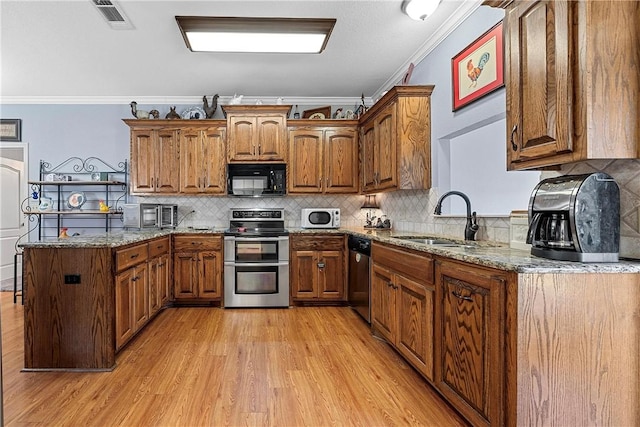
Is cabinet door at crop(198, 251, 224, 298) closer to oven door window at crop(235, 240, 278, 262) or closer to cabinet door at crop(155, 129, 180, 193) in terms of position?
oven door window at crop(235, 240, 278, 262)

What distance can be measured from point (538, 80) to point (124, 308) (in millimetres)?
2969

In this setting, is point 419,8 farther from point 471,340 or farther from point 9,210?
point 9,210

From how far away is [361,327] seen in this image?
3.48 m

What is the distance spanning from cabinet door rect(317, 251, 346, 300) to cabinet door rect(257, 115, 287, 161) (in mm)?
1306

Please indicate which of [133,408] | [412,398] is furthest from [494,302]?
[133,408]

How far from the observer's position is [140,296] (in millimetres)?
3174

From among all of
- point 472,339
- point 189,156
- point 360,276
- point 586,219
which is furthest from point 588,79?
point 189,156

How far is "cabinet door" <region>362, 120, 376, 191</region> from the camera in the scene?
4.07 m

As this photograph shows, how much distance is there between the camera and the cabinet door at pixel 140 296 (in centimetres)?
305

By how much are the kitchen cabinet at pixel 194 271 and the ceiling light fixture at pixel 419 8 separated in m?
2.97

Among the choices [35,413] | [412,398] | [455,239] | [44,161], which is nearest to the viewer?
[35,413]

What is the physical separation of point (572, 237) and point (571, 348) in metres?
0.43

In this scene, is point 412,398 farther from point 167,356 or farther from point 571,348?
point 167,356

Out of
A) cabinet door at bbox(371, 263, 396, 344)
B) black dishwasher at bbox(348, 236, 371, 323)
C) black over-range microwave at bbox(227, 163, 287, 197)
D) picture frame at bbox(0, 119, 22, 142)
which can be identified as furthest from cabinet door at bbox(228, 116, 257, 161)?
picture frame at bbox(0, 119, 22, 142)
